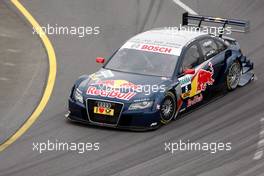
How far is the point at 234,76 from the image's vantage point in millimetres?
18734

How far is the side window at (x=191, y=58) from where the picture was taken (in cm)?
1731

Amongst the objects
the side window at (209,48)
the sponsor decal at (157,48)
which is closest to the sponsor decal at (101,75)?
the sponsor decal at (157,48)

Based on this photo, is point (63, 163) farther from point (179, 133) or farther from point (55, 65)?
point (55, 65)

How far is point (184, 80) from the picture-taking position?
17.0 meters

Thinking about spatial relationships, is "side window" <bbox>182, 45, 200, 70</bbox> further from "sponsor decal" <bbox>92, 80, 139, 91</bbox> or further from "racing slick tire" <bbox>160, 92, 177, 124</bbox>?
"sponsor decal" <bbox>92, 80, 139, 91</bbox>

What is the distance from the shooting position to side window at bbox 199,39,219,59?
58.9 ft

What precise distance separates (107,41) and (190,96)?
17.5ft

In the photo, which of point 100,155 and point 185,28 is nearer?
point 100,155

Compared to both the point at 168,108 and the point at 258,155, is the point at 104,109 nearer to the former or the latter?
the point at 168,108

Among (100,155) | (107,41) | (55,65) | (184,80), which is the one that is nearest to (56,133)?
(100,155)

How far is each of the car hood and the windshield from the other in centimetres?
21

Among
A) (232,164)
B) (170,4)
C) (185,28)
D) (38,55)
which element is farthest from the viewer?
(170,4)

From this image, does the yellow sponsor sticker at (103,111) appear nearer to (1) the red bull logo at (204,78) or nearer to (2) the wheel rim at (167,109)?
(2) the wheel rim at (167,109)

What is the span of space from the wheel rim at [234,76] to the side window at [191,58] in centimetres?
118
